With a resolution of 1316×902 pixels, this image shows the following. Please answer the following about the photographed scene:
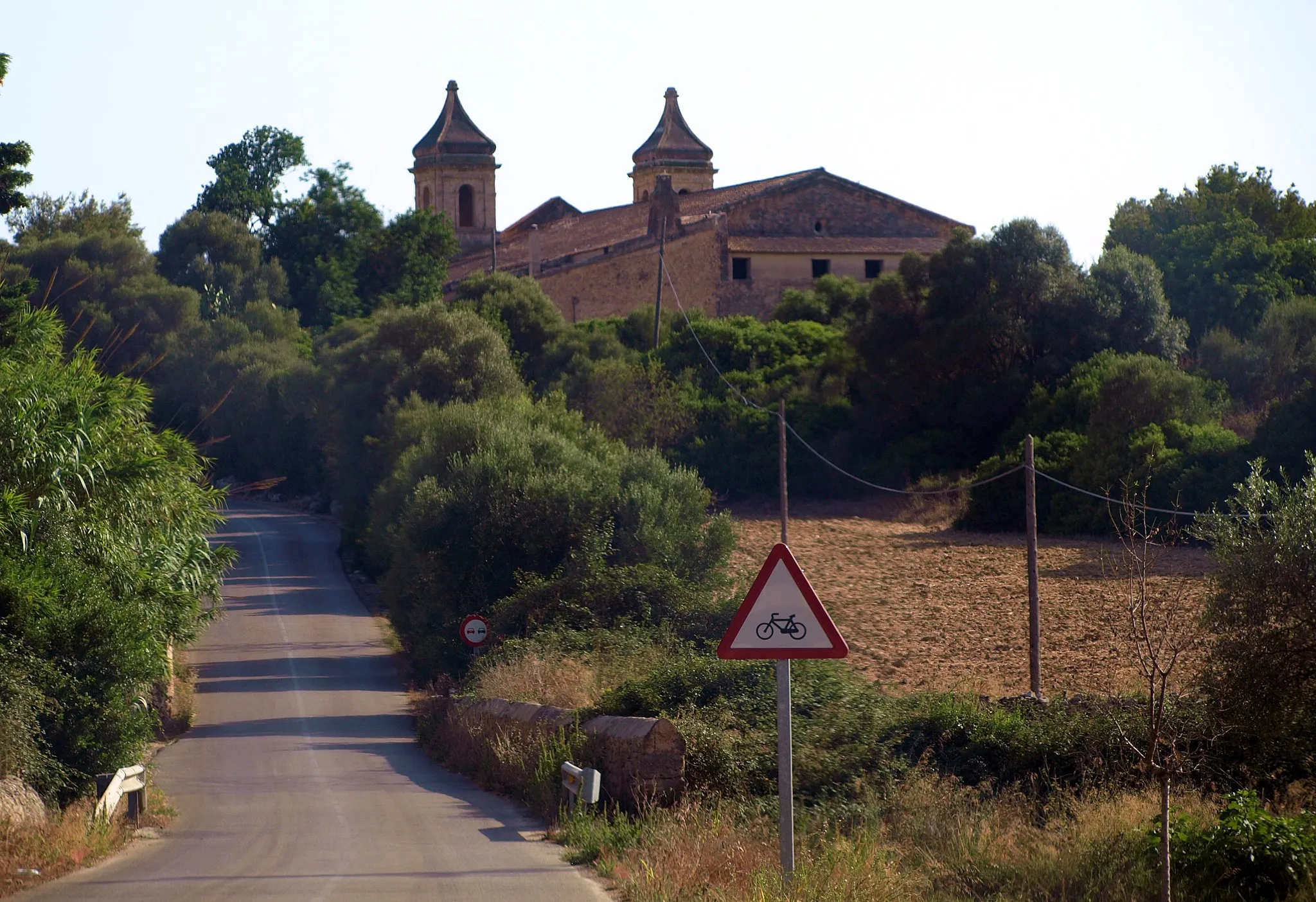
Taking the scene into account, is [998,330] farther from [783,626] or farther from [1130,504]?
[783,626]

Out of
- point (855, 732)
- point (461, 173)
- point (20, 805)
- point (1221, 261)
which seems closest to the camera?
point (20, 805)

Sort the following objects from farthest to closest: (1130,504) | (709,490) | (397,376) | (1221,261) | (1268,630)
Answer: (1221,261) → (397,376) → (709,490) → (1268,630) → (1130,504)

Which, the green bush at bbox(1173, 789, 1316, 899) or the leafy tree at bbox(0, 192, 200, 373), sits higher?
the leafy tree at bbox(0, 192, 200, 373)

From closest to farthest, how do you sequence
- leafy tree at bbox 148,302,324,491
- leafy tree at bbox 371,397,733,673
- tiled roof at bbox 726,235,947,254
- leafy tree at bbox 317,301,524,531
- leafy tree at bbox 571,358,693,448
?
1. leafy tree at bbox 371,397,733,673
2. leafy tree at bbox 317,301,524,531
3. leafy tree at bbox 571,358,693,448
4. tiled roof at bbox 726,235,947,254
5. leafy tree at bbox 148,302,324,491

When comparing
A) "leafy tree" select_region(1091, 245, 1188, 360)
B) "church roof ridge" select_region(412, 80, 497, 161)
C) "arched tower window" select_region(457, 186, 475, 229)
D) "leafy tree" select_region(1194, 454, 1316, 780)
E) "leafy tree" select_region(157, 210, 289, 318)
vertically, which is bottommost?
"leafy tree" select_region(1194, 454, 1316, 780)

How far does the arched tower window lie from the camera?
293 feet

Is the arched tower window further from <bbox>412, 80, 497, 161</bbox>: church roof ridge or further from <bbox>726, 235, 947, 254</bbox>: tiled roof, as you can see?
<bbox>726, 235, 947, 254</bbox>: tiled roof

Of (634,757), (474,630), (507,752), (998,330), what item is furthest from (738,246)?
(634,757)

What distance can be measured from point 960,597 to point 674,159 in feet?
208

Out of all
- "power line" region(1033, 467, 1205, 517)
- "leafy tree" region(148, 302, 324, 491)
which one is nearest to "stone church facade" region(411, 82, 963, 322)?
"leafy tree" region(148, 302, 324, 491)

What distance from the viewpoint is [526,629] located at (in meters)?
26.0

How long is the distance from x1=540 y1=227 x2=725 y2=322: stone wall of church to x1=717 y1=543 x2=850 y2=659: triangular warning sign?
54.6m

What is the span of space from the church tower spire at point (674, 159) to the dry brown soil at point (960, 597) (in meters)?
47.9

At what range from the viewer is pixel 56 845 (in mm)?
11289
